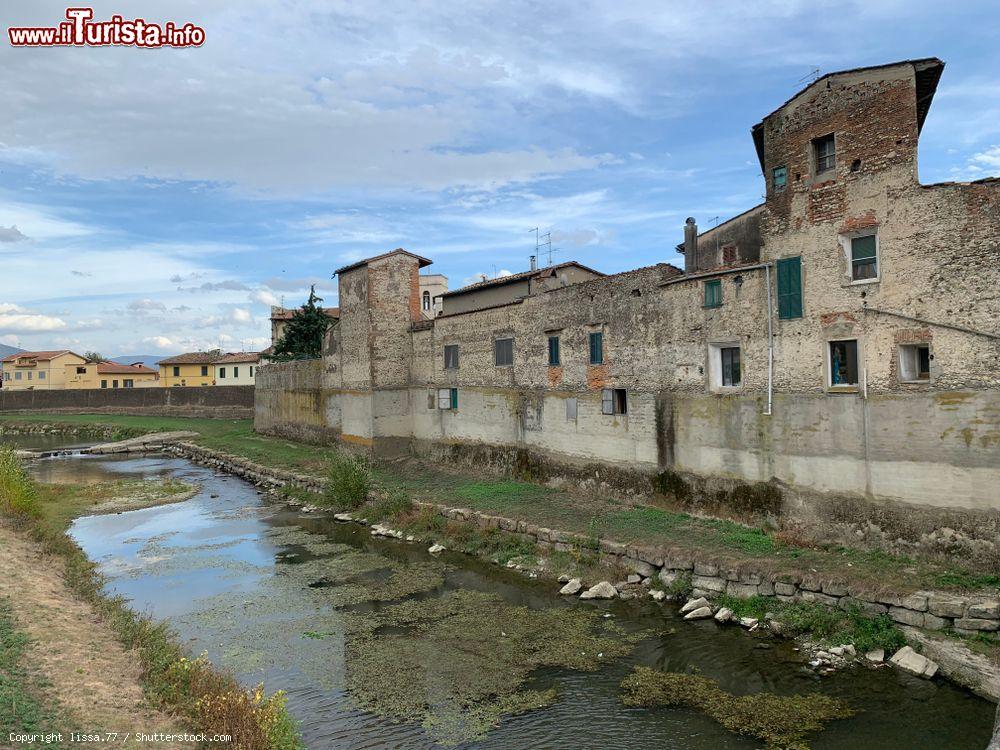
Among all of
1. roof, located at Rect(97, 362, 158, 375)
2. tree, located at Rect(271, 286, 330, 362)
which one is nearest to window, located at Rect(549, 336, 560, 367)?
tree, located at Rect(271, 286, 330, 362)

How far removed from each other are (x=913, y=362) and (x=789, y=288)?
284cm

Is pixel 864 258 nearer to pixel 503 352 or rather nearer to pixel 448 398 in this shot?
pixel 503 352

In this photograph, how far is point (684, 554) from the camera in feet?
44.4

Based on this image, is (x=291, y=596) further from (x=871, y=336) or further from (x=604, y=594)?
(x=871, y=336)

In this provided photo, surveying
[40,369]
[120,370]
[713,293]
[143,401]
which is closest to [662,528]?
[713,293]

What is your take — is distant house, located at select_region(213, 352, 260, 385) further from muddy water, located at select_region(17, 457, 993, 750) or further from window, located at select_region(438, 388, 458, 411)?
muddy water, located at select_region(17, 457, 993, 750)

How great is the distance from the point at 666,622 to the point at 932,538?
5016 mm

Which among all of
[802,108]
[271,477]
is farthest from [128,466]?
[802,108]

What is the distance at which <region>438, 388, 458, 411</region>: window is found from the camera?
2495 cm

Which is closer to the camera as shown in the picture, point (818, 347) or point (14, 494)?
point (818, 347)

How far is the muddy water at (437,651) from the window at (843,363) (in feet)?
18.2

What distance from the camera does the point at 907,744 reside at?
8203 mm

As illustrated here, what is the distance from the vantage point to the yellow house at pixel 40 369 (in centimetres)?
7369

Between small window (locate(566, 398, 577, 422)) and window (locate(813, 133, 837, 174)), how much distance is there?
9.16 meters
